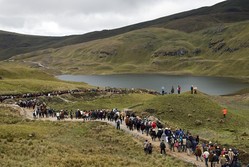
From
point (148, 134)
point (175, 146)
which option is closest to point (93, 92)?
point (148, 134)

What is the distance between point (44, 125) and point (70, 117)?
9321mm

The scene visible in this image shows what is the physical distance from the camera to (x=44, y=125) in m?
51.8

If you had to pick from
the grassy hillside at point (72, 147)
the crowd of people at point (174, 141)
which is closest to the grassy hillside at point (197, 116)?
the crowd of people at point (174, 141)

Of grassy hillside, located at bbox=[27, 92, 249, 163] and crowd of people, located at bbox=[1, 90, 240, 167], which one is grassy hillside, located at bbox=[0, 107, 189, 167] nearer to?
crowd of people, located at bbox=[1, 90, 240, 167]

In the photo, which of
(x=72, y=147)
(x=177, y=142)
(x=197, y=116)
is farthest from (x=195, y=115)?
(x=72, y=147)

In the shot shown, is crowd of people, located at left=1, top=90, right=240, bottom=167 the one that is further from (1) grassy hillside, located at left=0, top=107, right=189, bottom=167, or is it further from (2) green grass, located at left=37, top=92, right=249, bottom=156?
(2) green grass, located at left=37, top=92, right=249, bottom=156

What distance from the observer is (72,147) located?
38.7 m

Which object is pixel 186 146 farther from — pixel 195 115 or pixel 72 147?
pixel 195 115

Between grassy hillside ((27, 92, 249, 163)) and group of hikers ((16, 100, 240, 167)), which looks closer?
group of hikers ((16, 100, 240, 167))

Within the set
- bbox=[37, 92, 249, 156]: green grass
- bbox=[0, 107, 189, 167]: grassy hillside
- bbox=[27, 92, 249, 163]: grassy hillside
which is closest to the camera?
bbox=[0, 107, 189, 167]: grassy hillside

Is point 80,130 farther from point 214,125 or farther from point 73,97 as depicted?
point 73,97

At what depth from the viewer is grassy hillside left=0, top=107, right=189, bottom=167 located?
3209cm

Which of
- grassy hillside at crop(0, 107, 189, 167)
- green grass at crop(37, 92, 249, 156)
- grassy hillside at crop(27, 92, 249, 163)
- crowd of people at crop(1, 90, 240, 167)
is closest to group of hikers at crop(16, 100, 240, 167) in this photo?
crowd of people at crop(1, 90, 240, 167)

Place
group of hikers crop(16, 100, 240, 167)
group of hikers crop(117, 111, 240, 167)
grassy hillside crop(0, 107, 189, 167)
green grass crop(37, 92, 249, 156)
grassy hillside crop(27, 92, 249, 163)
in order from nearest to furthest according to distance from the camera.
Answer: grassy hillside crop(0, 107, 189, 167)
group of hikers crop(117, 111, 240, 167)
group of hikers crop(16, 100, 240, 167)
grassy hillside crop(27, 92, 249, 163)
green grass crop(37, 92, 249, 156)
